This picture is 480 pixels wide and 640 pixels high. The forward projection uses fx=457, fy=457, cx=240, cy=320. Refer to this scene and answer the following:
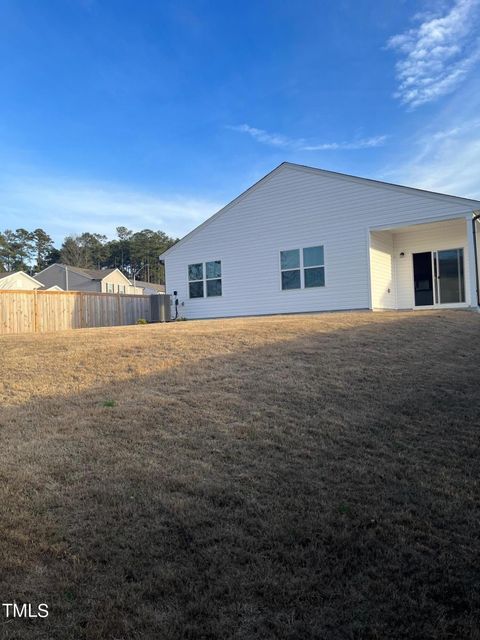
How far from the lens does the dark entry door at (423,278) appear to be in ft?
51.7

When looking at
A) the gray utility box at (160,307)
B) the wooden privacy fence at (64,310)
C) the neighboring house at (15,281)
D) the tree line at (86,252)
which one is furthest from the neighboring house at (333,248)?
the tree line at (86,252)

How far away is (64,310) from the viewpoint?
1653 cm

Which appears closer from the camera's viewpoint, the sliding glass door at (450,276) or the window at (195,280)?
the sliding glass door at (450,276)

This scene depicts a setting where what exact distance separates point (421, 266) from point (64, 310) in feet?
41.9

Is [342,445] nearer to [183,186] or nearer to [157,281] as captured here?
[183,186]

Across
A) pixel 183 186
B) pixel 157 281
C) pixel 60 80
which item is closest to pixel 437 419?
pixel 60 80

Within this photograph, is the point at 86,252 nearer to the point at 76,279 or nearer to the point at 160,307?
the point at 76,279

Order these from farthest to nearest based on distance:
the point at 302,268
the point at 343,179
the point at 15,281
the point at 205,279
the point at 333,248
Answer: the point at 15,281 < the point at 205,279 < the point at 302,268 < the point at 333,248 < the point at 343,179

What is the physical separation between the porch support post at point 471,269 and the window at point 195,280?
9.46 m

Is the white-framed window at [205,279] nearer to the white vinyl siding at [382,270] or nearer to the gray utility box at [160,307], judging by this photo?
the gray utility box at [160,307]

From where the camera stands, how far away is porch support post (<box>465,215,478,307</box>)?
1313cm

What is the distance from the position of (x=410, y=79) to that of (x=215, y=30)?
19.3 ft

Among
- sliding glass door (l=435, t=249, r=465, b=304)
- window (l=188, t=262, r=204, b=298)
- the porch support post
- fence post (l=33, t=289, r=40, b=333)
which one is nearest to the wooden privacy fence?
fence post (l=33, t=289, r=40, b=333)

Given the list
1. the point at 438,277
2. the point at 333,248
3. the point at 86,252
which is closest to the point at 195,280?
the point at 333,248
